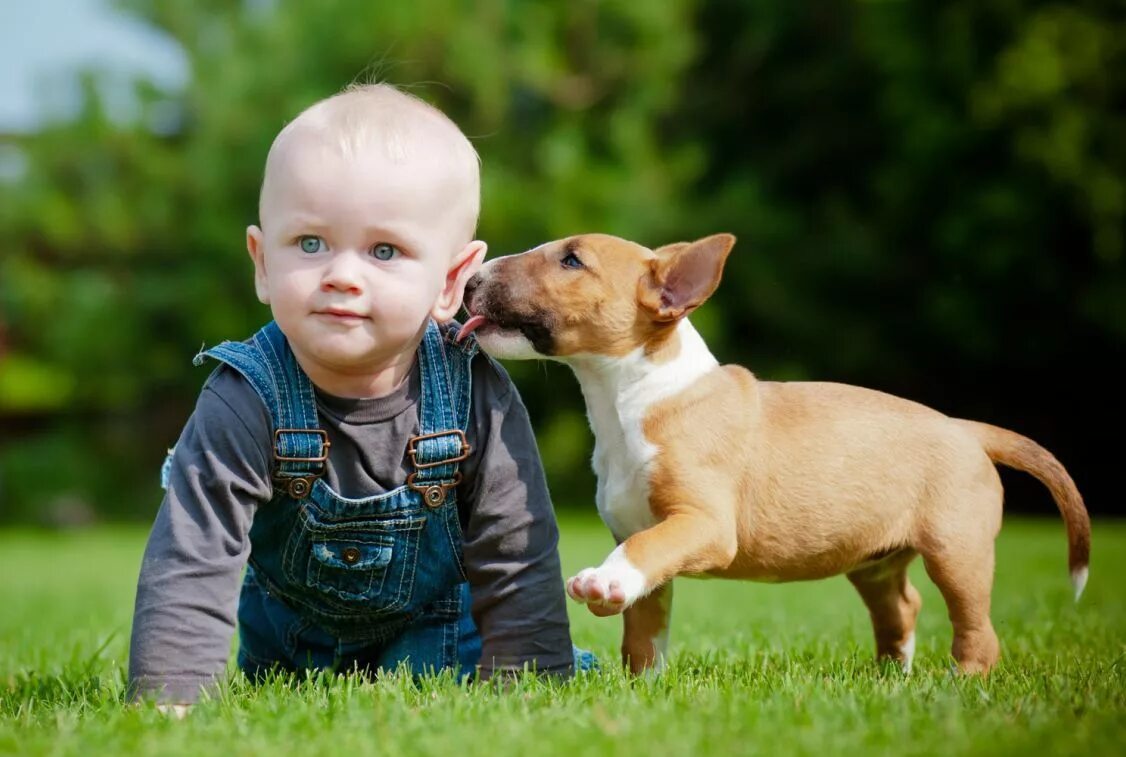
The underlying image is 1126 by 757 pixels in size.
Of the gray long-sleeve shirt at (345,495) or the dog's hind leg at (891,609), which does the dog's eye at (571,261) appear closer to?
the gray long-sleeve shirt at (345,495)

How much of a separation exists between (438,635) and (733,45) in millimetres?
15075

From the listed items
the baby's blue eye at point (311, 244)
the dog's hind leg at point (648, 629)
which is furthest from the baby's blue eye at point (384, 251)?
the dog's hind leg at point (648, 629)

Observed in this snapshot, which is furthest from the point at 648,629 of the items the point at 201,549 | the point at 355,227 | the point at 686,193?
the point at 686,193

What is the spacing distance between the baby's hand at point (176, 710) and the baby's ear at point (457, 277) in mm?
1114

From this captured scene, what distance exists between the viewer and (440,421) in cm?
310

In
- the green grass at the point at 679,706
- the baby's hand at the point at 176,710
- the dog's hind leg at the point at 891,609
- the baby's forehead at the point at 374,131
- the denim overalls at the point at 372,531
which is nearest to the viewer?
the green grass at the point at 679,706

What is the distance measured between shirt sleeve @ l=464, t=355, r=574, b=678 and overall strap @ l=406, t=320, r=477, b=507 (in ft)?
0.17

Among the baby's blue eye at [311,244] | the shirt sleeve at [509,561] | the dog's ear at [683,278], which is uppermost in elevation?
the baby's blue eye at [311,244]

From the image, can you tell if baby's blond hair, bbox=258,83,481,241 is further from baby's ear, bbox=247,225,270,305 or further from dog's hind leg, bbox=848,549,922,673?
dog's hind leg, bbox=848,549,922,673

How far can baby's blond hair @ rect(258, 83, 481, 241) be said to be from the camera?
114 inches

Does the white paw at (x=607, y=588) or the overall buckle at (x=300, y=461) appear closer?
the white paw at (x=607, y=588)

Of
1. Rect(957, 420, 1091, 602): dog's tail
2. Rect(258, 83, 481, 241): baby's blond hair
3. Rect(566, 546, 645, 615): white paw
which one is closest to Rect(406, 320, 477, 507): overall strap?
Rect(258, 83, 481, 241): baby's blond hair

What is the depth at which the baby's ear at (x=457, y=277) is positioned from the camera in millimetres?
3178

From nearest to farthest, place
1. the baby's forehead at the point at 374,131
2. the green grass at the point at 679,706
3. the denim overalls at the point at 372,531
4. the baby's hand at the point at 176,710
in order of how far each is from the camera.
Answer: the green grass at the point at 679,706
the baby's hand at the point at 176,710
the baby's forehead at the point at 374,131
the denim overalls at the point at 372,531
